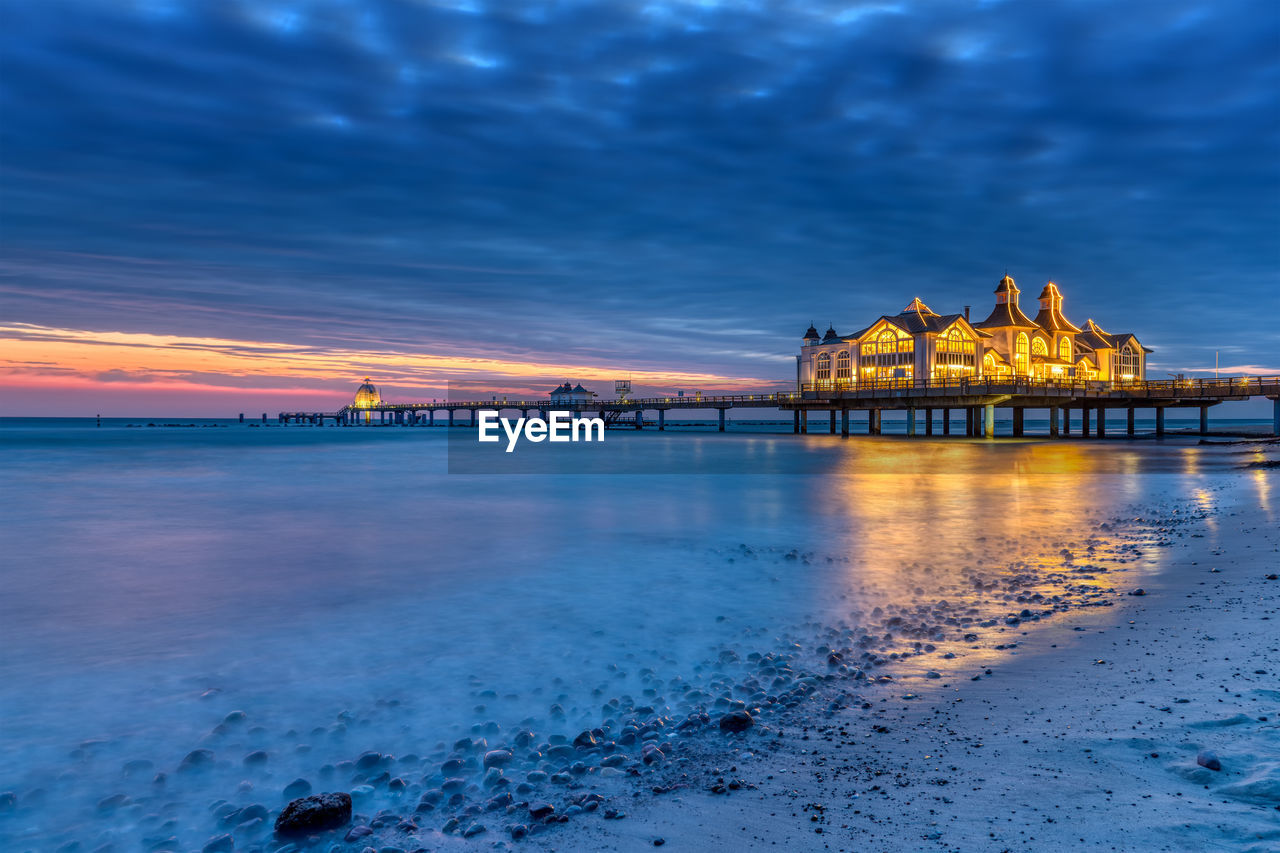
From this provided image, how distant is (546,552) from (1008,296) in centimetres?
7426

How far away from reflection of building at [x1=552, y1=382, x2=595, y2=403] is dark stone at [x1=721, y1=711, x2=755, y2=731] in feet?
570

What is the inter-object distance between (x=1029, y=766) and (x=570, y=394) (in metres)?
182

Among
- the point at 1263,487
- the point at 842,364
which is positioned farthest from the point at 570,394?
the point at 1263,487

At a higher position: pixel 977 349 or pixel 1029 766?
pixel 977 349

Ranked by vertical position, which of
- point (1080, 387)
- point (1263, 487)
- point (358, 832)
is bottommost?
point (358, 832)

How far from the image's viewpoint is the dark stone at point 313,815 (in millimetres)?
4359

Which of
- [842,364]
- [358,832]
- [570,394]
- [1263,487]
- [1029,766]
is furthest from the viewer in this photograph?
[570,394]

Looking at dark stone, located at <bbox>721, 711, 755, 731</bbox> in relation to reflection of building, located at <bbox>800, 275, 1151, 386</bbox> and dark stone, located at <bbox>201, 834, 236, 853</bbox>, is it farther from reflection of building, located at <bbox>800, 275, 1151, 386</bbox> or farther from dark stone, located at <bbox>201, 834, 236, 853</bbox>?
reflection of building, located at <bbox>800, 275, 1151, 386</bbox>

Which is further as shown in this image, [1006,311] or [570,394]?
[570,394]

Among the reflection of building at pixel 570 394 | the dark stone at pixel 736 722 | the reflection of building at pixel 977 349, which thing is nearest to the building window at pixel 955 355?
the reflection of building at pixel 977 349

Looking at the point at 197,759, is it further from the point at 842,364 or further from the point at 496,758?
the point at 842,364

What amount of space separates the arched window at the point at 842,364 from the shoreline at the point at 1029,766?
71.1 metres

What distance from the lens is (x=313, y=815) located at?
440 cm

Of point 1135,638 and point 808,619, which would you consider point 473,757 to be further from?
point 1135,638
